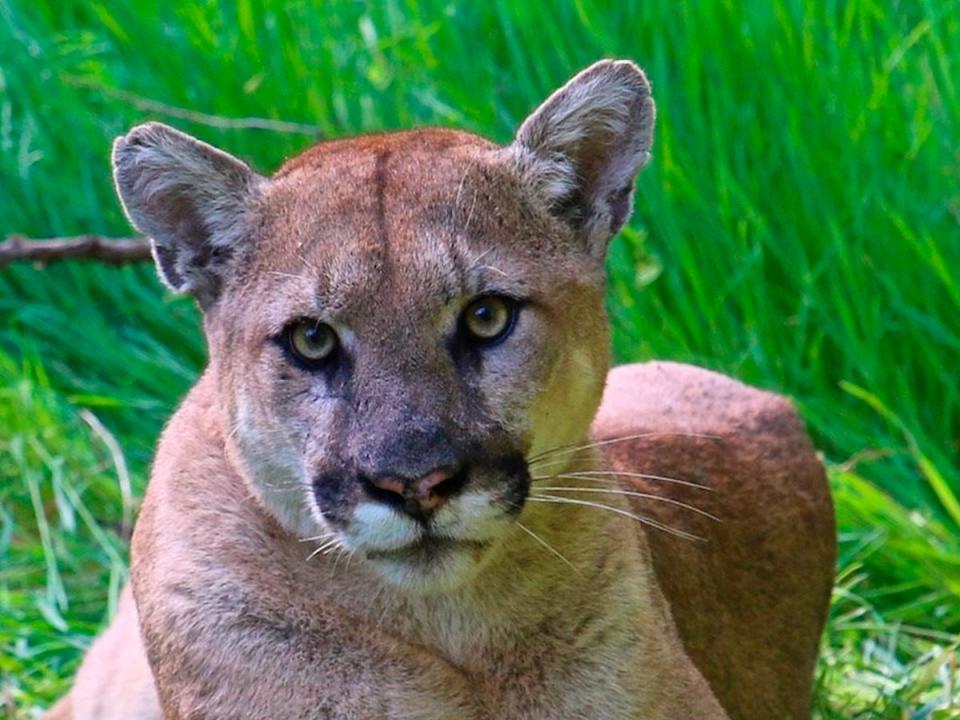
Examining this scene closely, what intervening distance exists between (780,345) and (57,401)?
2715mm

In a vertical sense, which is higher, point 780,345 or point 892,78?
point 892,78

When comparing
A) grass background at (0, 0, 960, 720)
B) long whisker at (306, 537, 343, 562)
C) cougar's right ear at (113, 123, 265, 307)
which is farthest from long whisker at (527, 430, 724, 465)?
grass background at (0, 0, 960, 720)

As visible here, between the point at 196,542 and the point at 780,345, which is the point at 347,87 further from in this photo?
the point at 196,542

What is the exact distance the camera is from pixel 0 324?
6945 mm

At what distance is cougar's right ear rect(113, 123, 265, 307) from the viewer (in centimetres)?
356

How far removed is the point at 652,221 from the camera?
634cm

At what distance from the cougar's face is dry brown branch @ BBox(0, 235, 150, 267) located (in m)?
2.40

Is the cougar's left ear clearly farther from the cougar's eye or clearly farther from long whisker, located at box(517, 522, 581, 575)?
long whisker, located at box(517, 522, 581, 575)

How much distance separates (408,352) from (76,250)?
300cm

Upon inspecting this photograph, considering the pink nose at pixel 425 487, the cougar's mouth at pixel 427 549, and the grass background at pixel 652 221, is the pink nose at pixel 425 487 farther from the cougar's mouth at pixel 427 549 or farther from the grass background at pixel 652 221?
the grass background at pixel 652 221

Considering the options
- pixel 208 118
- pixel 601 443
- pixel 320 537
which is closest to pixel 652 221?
pixel 208 118

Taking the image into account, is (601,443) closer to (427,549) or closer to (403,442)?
(427,549)

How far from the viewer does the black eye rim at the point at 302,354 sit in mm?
3215

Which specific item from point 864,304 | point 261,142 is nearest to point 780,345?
point 864,304
